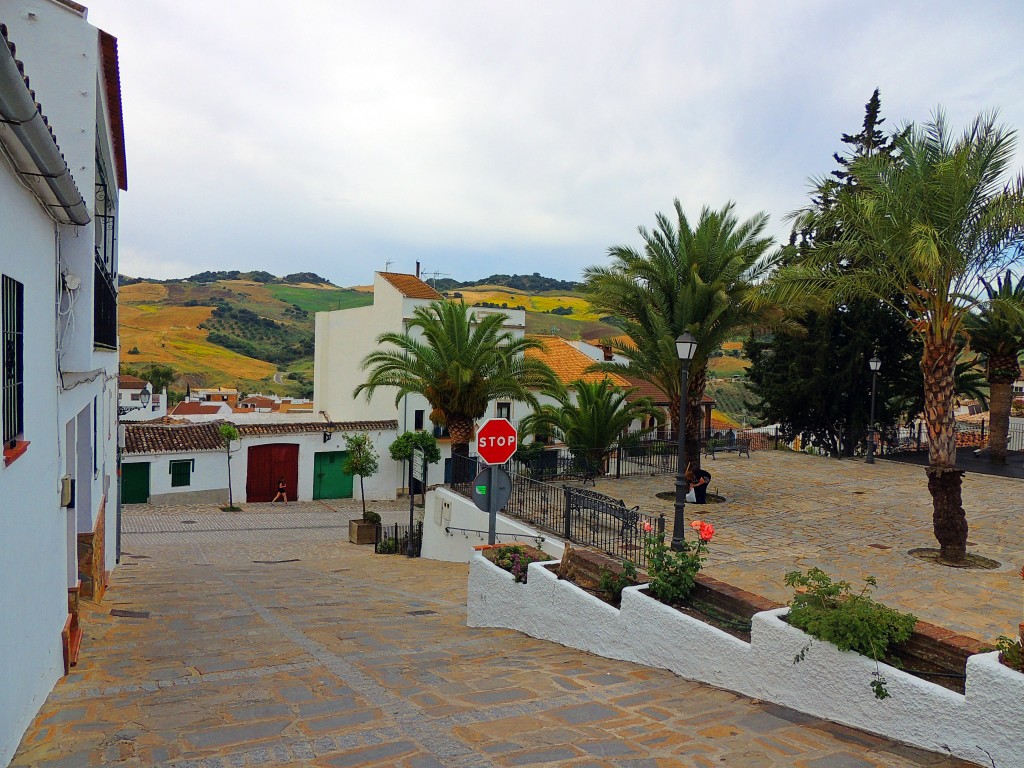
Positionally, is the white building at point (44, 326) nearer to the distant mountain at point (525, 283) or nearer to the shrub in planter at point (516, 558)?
the shrub in planter at point (516, 558)

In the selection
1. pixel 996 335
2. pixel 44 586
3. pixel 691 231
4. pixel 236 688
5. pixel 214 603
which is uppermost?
pixel 691 231

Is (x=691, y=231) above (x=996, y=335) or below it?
above

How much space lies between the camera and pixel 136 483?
2769 centimetres

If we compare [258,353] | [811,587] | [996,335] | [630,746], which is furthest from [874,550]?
[258,353]

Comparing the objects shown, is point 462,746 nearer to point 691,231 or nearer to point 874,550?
point 874,550

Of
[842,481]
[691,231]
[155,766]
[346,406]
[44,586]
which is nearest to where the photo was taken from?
[155,766]

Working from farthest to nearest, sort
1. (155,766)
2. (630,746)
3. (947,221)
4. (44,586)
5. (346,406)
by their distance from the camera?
(346,406) → (947,221) → (44,586) → (630,746) → (155,766)


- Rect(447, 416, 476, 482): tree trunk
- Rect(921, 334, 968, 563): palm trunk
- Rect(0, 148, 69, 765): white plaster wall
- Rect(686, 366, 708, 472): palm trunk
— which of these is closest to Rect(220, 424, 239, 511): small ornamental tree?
Rect(447, 416, 476, 482): tree trunk

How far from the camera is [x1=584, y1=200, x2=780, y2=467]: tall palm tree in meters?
15.6

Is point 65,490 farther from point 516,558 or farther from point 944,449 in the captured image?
point 944,449

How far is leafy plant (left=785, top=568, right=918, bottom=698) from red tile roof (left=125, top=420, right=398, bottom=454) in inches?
1050

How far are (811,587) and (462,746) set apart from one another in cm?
283

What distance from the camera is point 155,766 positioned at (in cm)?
425

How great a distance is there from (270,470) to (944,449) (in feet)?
83.1
